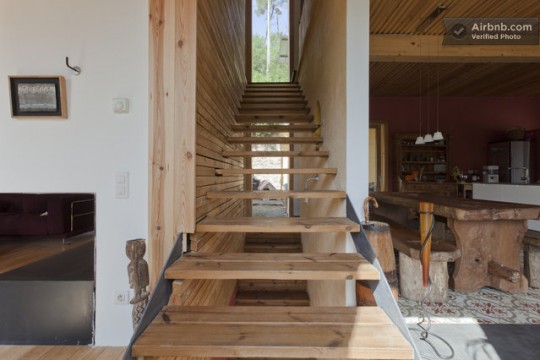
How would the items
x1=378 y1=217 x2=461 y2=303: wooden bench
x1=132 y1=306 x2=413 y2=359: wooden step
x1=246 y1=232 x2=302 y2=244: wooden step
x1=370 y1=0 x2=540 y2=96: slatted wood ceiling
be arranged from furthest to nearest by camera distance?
x1=246 y1=232 x2=302 y2=244: wooden step < x1=370 y1=0 x2=540 y2=96: slatted wood ceiling < x1=378 y1=217 x2=461 y2=303: wooden bench < x1=132 y1=306 x2=413 y2=359: wooden step

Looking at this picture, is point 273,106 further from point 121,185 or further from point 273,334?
point 273,334

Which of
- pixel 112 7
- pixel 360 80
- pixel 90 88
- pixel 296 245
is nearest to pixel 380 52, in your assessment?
pixel 360 80

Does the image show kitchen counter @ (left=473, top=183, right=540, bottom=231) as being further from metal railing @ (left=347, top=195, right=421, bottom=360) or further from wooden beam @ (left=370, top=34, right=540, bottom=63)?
metal railing @ (left=347, top=195, right=421, bottom=360)

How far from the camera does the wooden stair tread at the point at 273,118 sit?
4.27m

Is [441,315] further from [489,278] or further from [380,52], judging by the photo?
[380,52]

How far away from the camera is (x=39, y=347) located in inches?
86.5

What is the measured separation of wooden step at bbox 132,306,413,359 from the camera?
1.13 m

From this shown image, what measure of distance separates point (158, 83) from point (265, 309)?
1.44m

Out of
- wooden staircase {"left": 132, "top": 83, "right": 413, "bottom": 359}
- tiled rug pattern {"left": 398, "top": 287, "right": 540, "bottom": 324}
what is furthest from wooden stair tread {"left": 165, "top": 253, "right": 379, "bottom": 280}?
tiled rug pattern {"left": 398, "top": 287, "right": 540, "bottom": 324}

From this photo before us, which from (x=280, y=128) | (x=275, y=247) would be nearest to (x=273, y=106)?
(x=280, y=128)

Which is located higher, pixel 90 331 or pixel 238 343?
pixel 238 343

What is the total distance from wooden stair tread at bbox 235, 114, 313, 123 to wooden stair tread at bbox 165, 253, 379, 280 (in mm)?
2849

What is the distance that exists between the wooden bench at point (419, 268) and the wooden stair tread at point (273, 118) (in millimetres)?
2371

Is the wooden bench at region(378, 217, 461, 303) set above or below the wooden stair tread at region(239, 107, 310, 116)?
below
